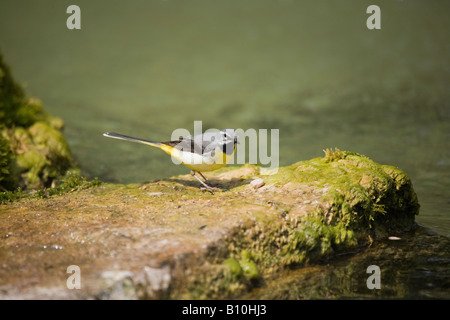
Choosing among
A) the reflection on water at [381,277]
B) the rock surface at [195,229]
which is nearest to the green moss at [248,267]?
the rock surface at [195,229]

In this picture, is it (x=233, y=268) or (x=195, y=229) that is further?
(x=195, y=229)

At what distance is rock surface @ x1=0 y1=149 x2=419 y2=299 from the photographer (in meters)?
4.18

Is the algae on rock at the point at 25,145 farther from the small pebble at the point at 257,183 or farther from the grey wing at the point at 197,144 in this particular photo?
the small pebble at the point at 257,183

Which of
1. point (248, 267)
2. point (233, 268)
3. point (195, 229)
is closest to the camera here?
point (233, 268)

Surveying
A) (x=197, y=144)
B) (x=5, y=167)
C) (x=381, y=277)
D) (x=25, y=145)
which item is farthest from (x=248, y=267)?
(x=25, y=145)

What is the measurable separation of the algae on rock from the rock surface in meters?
1.86

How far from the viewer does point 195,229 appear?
4.75 metres

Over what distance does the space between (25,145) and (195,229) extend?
4.94 meters

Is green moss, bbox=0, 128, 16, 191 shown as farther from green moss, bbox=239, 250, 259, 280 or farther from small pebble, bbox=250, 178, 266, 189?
green moss, bbox=239, 250, 259, 280

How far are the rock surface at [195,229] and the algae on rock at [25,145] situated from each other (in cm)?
186

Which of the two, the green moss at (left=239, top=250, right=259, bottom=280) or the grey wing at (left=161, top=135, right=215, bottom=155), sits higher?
the grey wing at (left=161, top=135, right=215, bottom=155)

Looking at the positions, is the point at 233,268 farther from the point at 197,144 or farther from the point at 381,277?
the point at 197,144

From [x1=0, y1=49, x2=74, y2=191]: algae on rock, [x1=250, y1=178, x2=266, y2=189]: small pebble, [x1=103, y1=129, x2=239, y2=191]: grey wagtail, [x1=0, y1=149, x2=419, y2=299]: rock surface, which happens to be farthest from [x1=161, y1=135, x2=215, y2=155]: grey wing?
[x1=0, y1=49, x2=74, y2=191]: algae on rock
